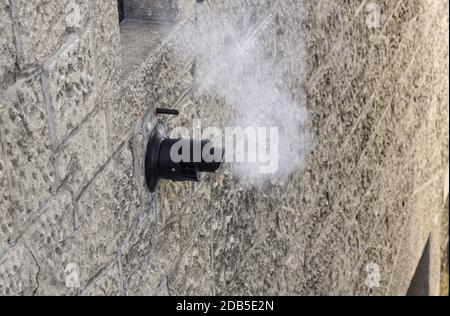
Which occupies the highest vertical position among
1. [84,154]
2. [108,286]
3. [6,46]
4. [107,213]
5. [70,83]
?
[6,46]

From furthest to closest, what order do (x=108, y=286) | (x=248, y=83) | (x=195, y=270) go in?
(x=248, y=83) < (x=195, y=270) < (x=108, y=286)

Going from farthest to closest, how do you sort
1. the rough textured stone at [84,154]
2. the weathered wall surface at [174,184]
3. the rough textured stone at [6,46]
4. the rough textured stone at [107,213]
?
the rough textured stone at [107,213], the rough textured stone at [84,154], the weathered wall surface at [174,184], the rough textured stone at [6,46]

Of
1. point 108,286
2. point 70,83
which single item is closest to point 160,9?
point 70,83

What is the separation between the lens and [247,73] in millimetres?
2312

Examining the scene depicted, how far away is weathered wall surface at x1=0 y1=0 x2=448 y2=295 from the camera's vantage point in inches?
53.6

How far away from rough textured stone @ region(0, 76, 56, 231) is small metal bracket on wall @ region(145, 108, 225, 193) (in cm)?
42

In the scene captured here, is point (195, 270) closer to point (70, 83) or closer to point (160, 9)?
point (160, 9)

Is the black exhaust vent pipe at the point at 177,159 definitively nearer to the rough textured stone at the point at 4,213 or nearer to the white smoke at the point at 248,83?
the white smoke at the point at 248,83

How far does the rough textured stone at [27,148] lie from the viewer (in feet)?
4.25

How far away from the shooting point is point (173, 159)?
1829 mm

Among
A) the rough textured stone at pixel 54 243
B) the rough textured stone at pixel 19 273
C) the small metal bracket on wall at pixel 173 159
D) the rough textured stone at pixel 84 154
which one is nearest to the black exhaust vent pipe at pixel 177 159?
the small metal bracket on wall at pixel 173 159

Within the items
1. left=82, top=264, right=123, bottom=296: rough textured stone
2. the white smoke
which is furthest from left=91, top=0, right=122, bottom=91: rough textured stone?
left=82, top=264, right=123, bottom=296: rough textured stone

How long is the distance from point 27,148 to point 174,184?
0.65 metres

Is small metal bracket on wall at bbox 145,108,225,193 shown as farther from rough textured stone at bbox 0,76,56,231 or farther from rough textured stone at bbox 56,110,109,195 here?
rough textured stone at bbox 0,76,56,231
